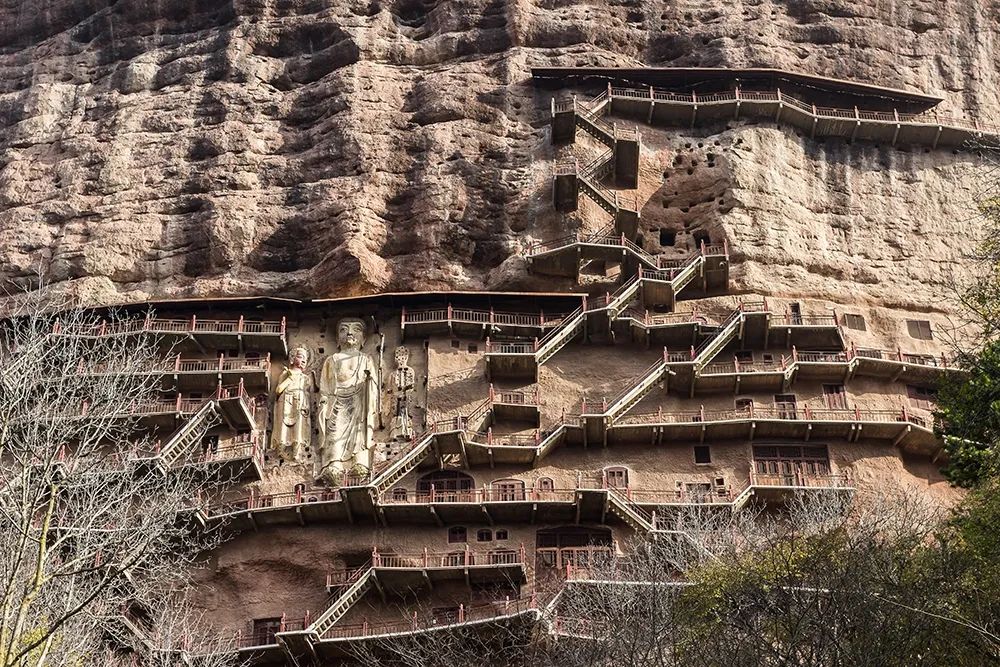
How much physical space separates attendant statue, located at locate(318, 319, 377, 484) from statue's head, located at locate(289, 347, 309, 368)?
0.67 metres

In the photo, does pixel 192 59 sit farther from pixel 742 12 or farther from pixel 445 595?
pixel 445 595

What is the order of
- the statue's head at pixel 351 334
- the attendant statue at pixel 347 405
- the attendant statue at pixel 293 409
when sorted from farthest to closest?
1. the statue's head at pixel 351 334
2. the attendant statue at pixel 293 409
3. the attendant statue at pixel 347 405

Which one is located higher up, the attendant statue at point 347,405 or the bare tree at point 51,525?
the attendant statue at point 347,405

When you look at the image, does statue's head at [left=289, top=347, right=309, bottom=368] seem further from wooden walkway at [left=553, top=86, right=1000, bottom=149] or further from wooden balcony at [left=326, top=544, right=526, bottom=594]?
wooden walkway at [left=553, top=86, right=1000, bottom=149]

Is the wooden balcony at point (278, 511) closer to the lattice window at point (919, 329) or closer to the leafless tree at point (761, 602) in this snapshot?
the leafless tree at point (761, 602)

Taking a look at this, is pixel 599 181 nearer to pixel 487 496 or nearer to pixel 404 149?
pixel 404 149

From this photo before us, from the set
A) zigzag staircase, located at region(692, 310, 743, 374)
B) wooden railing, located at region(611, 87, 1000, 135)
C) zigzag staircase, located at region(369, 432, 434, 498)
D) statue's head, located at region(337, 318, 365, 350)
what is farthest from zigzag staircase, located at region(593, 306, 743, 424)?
wooden railing, located at region(611, 87, 1000, 135)

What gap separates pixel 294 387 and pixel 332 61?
16.3 metres

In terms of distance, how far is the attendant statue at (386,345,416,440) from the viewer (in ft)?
127

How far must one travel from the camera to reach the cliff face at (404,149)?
4384cm

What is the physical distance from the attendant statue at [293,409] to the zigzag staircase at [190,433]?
1.89 meters

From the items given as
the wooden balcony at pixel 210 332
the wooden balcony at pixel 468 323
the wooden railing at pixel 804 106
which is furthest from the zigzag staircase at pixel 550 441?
the wooden railing at pixel 804 106

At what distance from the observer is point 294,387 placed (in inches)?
1560

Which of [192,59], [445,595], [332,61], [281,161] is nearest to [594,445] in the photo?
[445,595]
